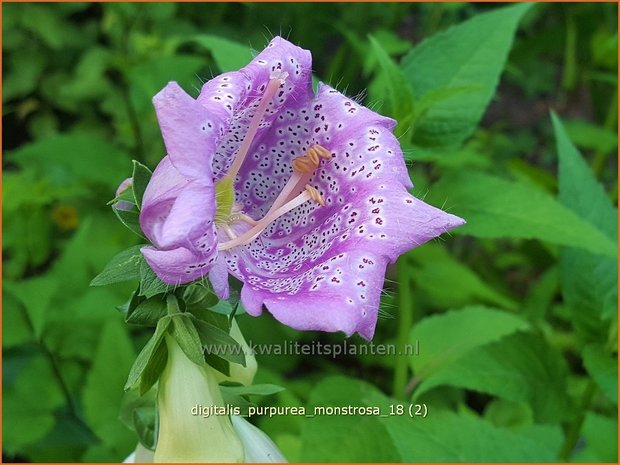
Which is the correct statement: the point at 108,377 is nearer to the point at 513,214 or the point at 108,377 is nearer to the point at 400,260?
the point at 400,260

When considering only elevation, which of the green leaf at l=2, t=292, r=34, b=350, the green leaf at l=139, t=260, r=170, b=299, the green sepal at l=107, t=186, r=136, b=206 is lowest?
the green leaf at l=2, t=292, r=34, b=350

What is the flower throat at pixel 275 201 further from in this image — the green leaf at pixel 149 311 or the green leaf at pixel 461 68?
the green leaf at pixel 461 68

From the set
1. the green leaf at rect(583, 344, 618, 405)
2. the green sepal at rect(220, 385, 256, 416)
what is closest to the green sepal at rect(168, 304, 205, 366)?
the green sepal at rect(220, 385, 256, 416)

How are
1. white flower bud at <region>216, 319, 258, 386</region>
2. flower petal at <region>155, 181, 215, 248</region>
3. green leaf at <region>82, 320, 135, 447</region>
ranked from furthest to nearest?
green leaf at <region>82, 320, 135, 447</region>
white flower bud at <region>216, 319, 258, 386</region>
flower petal at <region>155, 181, 215, 248</region>

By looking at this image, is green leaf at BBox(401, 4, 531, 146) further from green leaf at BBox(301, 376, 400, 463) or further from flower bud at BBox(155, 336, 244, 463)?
flower bud at BBox(155, 336, 244, 463)

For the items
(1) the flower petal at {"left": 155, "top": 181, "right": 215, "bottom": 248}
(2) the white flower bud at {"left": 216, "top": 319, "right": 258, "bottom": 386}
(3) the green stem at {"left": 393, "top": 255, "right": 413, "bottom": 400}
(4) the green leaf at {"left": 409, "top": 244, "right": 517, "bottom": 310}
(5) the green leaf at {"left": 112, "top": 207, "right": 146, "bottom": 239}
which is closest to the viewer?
(1) the flower petal at {"left": 155, "top": 181, "right": 215, "bottom": 248}

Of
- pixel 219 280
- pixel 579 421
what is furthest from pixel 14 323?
pixel 579 421
